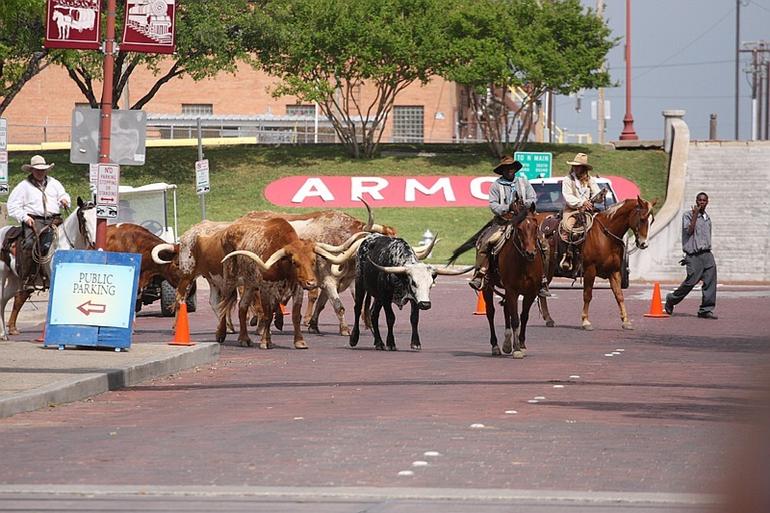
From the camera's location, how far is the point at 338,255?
2048 cm

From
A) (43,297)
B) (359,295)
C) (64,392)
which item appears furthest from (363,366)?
(43,297)

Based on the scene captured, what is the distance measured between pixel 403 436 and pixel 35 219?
36.1 feet

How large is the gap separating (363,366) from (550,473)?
8086mm

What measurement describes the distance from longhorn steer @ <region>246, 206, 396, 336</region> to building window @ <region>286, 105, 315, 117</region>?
59212mm

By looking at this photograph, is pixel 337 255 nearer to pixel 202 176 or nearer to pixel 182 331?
pixel 182 331

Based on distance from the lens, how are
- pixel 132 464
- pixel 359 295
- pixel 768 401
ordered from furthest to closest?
pixel 359 295 < pixel 132 464 < pixel 768 401

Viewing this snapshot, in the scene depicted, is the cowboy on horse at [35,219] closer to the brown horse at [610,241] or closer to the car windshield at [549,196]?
the brown horse at [610,241]

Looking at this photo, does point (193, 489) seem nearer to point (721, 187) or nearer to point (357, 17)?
point (721, 187)

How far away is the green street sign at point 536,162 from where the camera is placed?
43.1 metres

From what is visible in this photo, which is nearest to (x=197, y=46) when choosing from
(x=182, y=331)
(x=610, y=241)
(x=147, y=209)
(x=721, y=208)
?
(x=721, y=208)

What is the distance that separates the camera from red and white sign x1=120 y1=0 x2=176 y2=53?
58.5ft

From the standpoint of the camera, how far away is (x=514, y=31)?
186ft

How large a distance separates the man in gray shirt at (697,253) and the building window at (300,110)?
182 ft

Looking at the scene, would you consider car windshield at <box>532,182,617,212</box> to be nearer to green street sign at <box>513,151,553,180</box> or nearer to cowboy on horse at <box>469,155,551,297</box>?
green street sign at <box>513,151,553,180</box>
